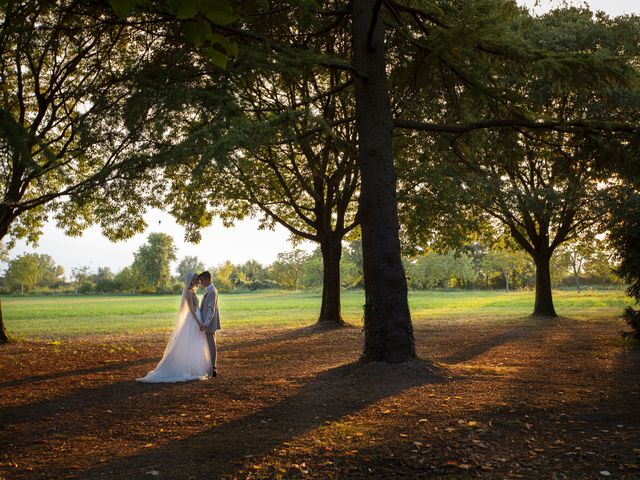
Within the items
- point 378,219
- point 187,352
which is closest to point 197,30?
point 378,219

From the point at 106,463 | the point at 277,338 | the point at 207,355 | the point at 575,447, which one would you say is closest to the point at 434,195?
the point at 277,338

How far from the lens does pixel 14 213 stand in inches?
618

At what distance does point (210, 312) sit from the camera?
9469 millimetres

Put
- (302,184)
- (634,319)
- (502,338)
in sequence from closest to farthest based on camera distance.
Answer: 1. (634,319)
2. (502,338)
3. (302,184)

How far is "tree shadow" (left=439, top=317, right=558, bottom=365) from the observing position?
11414 mm

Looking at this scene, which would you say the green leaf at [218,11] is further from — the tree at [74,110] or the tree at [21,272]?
the tree at [21,272]

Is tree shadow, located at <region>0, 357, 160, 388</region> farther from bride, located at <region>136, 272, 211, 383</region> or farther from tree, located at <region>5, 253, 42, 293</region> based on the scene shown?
tree, located at <region>5, 253, 42, 293</region>

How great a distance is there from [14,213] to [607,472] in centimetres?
1666

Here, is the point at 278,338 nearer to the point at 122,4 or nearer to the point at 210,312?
the point at 210,312

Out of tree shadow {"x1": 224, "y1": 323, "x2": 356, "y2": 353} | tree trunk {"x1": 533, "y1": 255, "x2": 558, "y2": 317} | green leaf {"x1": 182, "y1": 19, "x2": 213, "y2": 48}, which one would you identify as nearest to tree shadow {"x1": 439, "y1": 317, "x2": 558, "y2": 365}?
tree trunk {"x1": 533, "y1": 255, "x2": 558, "y2": 317}

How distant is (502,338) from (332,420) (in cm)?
1057

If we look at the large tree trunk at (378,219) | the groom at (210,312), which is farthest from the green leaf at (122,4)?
the groom at (210,312)

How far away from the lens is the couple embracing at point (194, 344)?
9.30m

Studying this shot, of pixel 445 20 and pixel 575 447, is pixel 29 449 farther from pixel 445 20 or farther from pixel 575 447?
pixel 445 20
